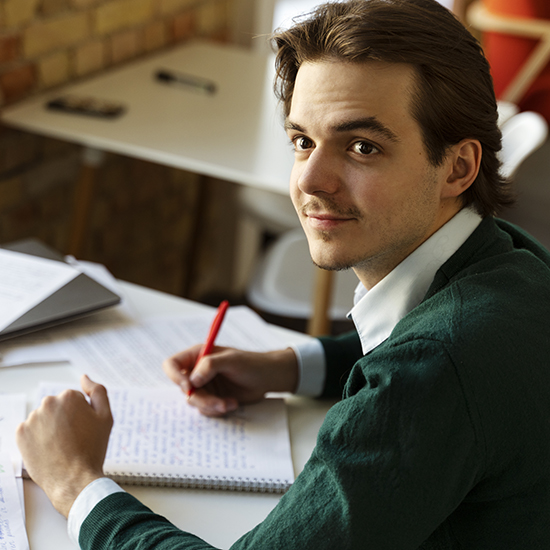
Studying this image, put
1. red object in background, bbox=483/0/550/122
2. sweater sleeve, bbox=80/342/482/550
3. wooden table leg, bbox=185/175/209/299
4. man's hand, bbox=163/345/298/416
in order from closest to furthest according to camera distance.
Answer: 1. sweater sleeve, bbox=80/342/482/550
2. man's hand, bbox=163/345/298/416
3. wooden table leg, bbox=185/175/209/299
4. red object in background, bbox=483/0/550/122

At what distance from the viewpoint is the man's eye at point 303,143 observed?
2.92 feet

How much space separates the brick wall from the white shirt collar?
1.49 meters

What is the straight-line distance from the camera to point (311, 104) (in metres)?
0.84

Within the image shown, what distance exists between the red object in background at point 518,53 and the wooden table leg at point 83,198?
1969 mm

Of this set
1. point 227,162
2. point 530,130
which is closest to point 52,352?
point 227,162

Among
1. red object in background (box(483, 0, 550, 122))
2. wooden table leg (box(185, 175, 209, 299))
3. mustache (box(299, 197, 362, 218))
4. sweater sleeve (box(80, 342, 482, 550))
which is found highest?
mustache (box(299, 197, 362, 218))

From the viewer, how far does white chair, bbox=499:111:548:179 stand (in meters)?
1.85

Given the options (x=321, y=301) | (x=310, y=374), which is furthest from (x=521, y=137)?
(x=310, y=374)

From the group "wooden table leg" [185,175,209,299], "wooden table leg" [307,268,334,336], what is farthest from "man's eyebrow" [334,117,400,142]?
"wooden table leg" [185,175,209,299]

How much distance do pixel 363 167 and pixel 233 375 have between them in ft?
1.34

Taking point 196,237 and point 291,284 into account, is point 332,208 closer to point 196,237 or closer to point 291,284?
point 291,284

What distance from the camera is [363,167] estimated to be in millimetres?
812

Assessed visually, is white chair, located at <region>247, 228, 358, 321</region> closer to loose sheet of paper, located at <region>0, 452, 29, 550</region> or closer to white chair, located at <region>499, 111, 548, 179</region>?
white chair, located at <region>499, 111, 548, 179</region>

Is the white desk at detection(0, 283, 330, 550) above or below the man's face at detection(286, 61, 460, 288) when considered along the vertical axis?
below
